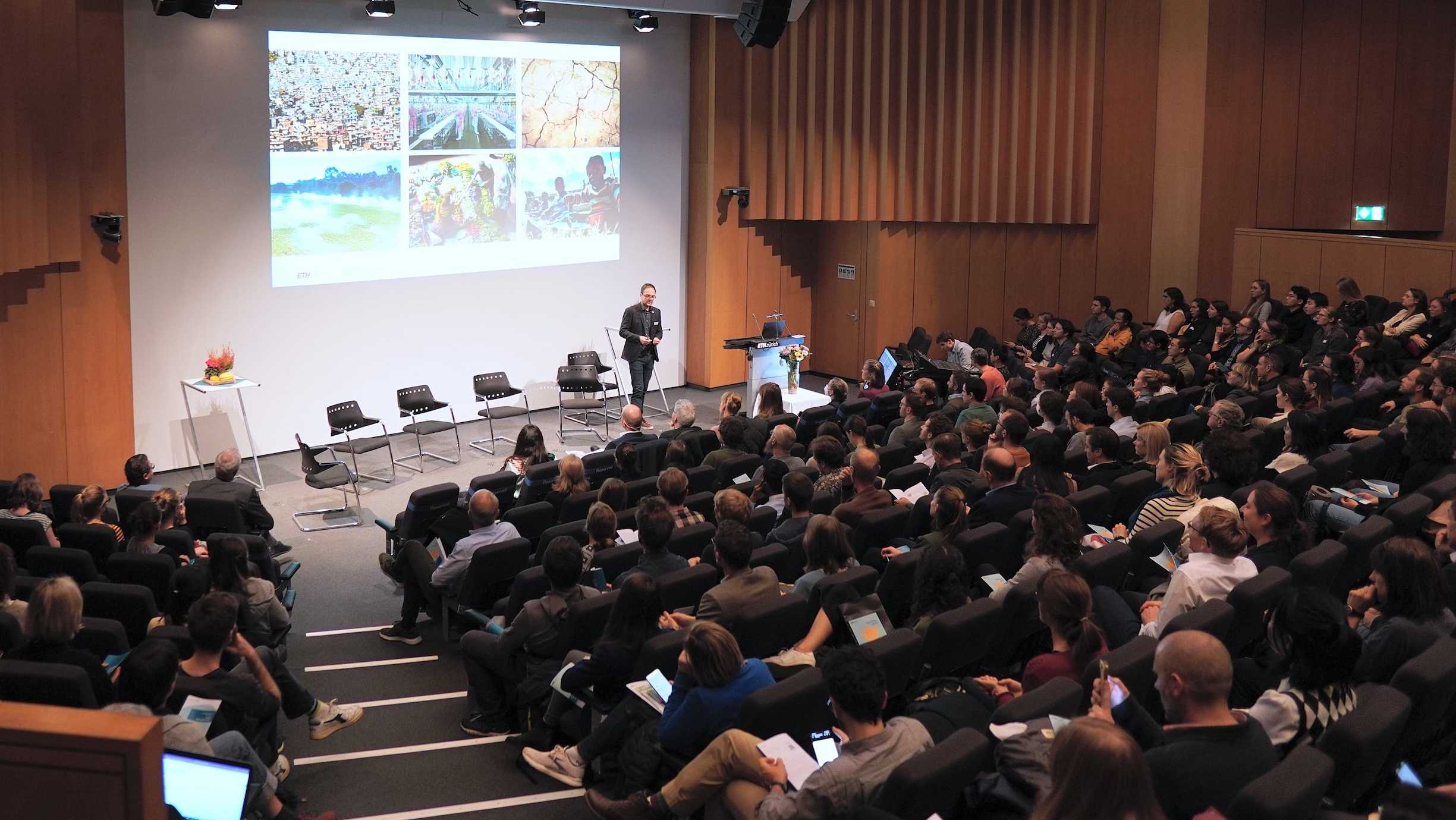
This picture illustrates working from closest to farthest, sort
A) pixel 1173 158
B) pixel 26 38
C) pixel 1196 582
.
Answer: pixel 1196 582
pixel 26 38
pixel 1173 158

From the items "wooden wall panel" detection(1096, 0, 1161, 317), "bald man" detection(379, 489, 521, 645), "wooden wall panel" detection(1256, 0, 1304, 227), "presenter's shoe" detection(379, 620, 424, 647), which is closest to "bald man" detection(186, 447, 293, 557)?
"bald man" detection(379, 489, 521, 645)

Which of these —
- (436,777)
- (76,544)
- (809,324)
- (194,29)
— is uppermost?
(194,29)

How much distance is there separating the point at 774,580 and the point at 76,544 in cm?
392

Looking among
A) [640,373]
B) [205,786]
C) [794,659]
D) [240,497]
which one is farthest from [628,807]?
[640,373]

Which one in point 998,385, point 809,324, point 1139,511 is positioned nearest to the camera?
point 1139,511

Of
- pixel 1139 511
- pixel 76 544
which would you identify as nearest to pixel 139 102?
pixel 76 544

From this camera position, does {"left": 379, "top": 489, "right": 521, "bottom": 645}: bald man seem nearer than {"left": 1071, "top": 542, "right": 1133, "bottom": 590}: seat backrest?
No

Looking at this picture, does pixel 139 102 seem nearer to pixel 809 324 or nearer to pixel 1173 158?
pixel 809 324

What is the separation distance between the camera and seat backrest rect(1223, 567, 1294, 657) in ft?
16.1

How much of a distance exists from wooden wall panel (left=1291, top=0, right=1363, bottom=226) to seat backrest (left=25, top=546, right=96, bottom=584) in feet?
38.0

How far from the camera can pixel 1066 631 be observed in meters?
4.39

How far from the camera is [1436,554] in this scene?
546 cm

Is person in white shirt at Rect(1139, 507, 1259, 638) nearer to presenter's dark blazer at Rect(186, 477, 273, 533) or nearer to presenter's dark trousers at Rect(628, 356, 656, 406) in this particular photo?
presenter's dark blazer at Rect(186, 477, 273, 533)

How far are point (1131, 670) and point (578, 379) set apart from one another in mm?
8840
